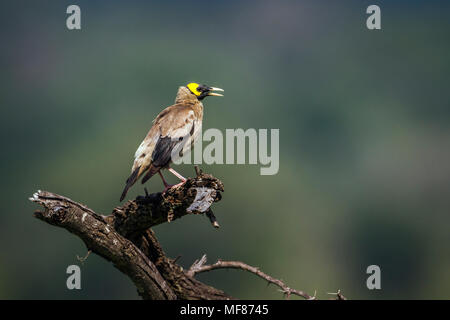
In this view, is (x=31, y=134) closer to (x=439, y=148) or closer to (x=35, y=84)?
(x=35, y=84)

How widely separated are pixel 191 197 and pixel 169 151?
1.83 meters

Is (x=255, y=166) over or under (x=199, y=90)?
under

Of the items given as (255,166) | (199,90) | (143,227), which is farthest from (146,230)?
(255,166)

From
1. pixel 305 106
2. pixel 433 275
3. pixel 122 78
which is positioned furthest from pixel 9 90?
pixel 433 275

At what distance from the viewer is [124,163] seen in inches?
2307

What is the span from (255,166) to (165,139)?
5305 centimetres

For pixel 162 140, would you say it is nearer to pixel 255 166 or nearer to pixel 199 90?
pixel 199 90

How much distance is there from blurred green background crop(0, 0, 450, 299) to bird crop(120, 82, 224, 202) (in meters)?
29.2

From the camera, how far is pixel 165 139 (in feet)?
31.2

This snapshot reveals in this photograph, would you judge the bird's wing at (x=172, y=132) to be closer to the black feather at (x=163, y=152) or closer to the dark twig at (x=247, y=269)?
the black feather at (x=163, y=152)

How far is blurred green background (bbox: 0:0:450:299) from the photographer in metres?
55.4

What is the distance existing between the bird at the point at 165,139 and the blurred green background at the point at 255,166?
29.2 m

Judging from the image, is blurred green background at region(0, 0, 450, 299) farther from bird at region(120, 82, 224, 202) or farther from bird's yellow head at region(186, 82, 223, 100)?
bird at region(120, 82, 224, 202)

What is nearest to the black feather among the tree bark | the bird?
the bird
